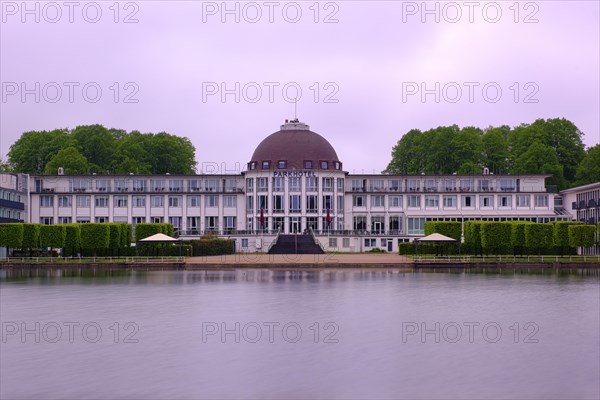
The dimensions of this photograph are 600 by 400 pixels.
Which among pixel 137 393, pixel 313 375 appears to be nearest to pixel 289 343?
pixel 313 375

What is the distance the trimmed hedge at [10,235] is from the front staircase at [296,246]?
28966 millimetres

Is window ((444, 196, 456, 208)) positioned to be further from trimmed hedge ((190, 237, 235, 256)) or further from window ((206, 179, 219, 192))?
window ((206, 179, 219, 192))

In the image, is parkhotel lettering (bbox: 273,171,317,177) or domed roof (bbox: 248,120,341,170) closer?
parkhotel lettering (bbox: 273,171,317,177)

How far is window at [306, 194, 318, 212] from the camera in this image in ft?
347

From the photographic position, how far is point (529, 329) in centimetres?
3525

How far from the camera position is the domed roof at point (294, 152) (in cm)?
10606

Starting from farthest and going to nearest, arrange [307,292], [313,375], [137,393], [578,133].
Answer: [578,133] < [307,292] < [313,375] < [137,393]

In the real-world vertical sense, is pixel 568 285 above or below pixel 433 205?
below

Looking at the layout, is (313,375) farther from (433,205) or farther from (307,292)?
(433,205)

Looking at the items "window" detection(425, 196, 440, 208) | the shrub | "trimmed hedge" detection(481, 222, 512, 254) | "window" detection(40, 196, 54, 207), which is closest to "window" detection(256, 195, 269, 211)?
"window" detection(425, 196, 440, 208)

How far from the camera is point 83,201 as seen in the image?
107500mm

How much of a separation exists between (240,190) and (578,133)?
5236cm

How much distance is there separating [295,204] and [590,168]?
4105cm

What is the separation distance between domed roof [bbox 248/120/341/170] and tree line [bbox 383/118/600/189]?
2205cm
